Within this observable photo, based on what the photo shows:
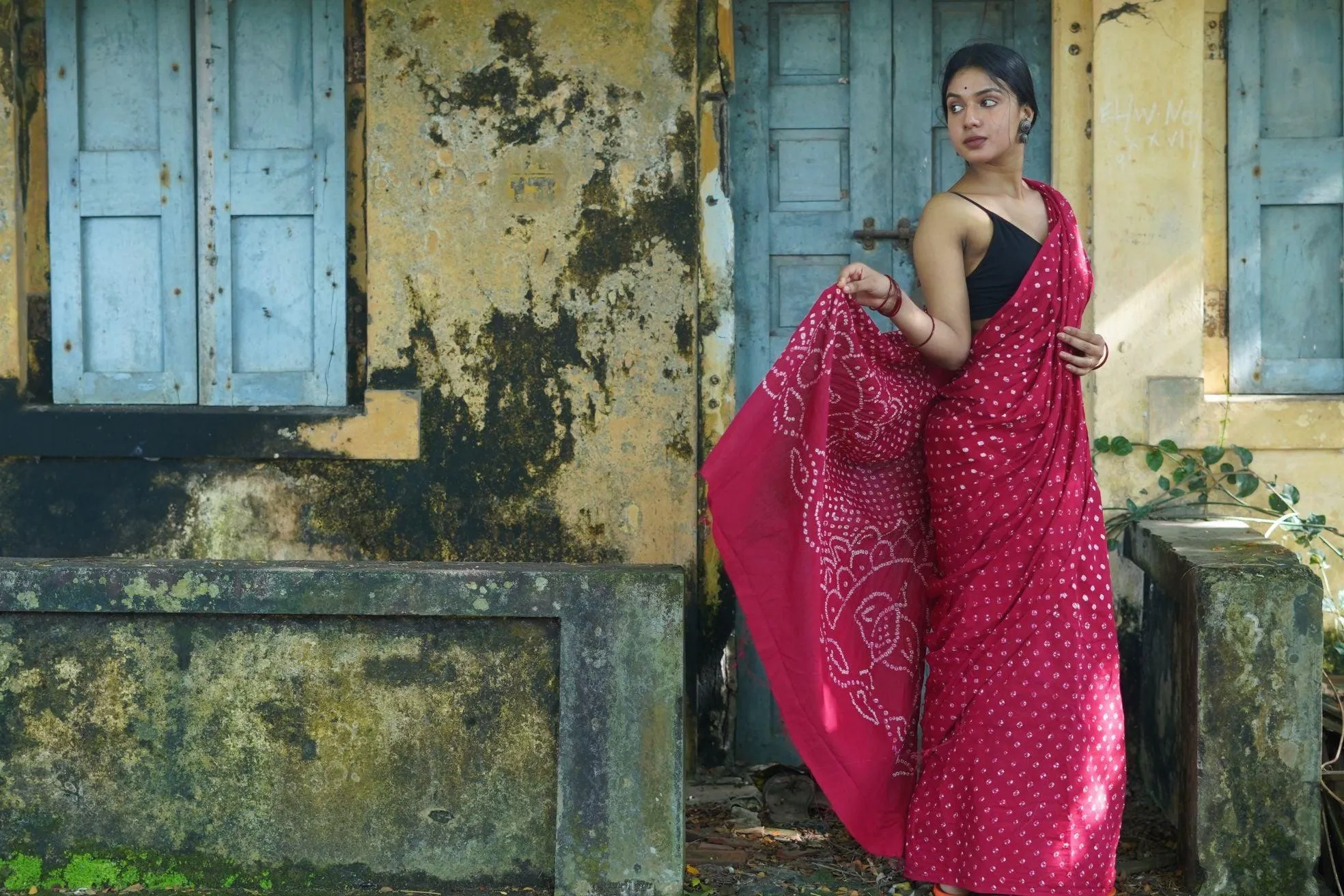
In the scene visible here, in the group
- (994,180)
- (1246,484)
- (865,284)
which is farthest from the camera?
(1246,484)

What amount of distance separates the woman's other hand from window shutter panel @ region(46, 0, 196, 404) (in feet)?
9.47

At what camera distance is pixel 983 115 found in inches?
130

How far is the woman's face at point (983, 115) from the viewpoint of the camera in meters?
3.30

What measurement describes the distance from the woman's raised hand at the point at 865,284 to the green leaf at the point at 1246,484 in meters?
1.89

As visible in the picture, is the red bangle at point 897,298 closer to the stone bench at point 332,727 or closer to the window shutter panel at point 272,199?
the stone bench at point 332,727

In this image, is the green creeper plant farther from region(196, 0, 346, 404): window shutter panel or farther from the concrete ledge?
region(196, 0, 346, 404): window shutter panel

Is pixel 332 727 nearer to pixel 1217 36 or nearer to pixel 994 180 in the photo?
pixel 994 180

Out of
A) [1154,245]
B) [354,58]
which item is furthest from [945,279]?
[354,58]

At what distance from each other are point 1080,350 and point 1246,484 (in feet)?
4.76

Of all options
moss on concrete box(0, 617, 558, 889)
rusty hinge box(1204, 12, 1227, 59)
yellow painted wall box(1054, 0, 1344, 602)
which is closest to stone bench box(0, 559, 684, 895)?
moss on concrete box(0, 617, 558, 889)

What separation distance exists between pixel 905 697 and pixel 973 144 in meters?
1.33

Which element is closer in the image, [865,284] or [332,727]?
[865,284]

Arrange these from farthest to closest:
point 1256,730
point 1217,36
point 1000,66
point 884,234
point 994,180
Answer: point 884,234
point 1217,36
point 1256,730
point 994,180
point 1000,66

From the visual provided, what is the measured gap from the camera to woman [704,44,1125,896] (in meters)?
3.27
